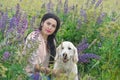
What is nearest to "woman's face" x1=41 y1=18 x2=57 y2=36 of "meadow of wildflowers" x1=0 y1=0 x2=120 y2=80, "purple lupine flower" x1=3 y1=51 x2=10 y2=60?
"meadow of wildflowers" x1=0 y1=0 x2=120 y2=80

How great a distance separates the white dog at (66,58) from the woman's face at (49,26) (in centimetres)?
21

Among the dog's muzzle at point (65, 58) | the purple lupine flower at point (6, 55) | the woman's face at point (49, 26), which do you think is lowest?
the dog's muzzle at point (65, 58)

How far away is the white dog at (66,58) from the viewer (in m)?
4.61

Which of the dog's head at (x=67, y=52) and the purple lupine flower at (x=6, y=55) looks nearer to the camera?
the purple lupine flower at (x=6, y=55)

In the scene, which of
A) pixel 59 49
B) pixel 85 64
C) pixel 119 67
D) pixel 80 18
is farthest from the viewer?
pixel 80 18

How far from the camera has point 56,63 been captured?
15.6ft

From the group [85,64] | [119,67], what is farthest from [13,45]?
[85,64]

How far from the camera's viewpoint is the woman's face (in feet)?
15.1

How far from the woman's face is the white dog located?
0.21 meters

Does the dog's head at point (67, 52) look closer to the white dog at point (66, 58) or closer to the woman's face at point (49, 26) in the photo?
the white dog at point (66, 58)

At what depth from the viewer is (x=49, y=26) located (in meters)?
4.61

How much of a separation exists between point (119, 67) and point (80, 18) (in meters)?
1.98

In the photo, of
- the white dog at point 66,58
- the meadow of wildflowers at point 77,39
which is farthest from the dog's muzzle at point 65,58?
the meadow of wildflowers at point 77,39

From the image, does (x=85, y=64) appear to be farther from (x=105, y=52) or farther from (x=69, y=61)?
(x=105, y=52)
